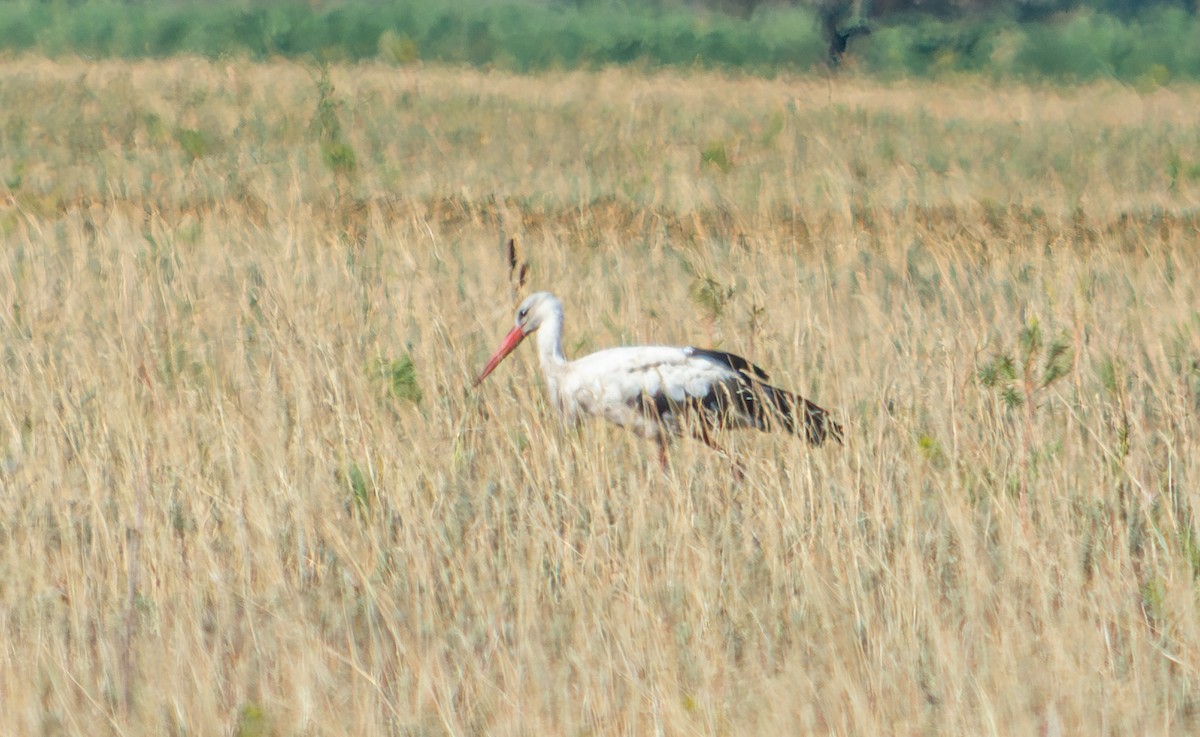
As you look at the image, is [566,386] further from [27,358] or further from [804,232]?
[804,232]

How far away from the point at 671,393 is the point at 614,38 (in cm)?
2839

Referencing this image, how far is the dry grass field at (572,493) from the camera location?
3119 mm

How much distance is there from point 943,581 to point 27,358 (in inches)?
139

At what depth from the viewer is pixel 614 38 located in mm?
32406

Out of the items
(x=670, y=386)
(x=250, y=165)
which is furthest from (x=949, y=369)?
(x=250, y=165)

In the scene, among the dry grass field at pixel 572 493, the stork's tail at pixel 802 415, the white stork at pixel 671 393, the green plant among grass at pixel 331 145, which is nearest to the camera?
the dry grass field at pixel 572 493

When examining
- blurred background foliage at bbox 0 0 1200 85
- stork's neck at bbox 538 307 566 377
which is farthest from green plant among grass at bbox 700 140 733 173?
blurred background foliage at bbox 0 0 1200 85

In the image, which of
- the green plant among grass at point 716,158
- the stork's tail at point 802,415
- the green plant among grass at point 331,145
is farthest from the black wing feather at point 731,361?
the green plant among grass at point 716,158

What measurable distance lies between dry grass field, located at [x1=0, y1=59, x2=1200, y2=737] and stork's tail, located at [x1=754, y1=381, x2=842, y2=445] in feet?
0.37

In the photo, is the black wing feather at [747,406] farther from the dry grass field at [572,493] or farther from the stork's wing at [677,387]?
the dry grass field at [572,493]

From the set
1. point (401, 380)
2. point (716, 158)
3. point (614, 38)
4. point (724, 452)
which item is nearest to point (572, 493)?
point (724, 452)

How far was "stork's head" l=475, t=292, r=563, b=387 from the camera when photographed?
5492 mm

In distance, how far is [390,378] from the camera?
16.8ft

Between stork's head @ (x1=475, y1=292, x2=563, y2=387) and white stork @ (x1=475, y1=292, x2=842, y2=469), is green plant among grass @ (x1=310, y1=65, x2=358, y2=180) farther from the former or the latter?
white stork @ (x1=475, y1=292, x2=842, y2=469)
